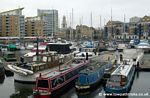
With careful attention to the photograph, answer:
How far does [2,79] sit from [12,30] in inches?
3992

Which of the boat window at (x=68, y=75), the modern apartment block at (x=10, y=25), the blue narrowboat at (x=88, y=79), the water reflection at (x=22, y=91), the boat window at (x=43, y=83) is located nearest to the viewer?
the boat window at (x=43, y=83)

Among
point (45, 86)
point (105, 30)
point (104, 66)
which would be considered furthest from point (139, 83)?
point (105, 30)

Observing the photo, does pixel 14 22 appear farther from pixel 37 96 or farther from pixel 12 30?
pixel 37 96

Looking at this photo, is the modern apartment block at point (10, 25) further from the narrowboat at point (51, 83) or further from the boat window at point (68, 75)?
the narrowboat at point (51, 83)

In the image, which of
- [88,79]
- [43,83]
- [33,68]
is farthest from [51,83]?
[33,68]

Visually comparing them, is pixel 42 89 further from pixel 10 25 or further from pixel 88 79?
pixel 10 25

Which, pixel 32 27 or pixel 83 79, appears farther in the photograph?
pixel 32 27

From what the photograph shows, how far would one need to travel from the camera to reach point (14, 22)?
136250 mm

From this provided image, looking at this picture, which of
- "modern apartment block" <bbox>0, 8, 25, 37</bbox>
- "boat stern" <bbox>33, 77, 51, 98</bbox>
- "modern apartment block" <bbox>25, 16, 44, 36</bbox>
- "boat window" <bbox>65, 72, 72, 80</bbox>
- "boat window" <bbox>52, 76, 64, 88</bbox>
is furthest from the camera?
"modern apartment block" <bbox>25, 16, 44, 36</bbox>

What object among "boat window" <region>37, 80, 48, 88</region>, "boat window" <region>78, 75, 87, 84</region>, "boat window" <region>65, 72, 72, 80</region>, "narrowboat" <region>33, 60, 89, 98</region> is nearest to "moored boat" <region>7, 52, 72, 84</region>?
"boat window" <region>65, 72, 72, 80</region>

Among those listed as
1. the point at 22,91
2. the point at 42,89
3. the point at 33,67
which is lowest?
the point at 22,91

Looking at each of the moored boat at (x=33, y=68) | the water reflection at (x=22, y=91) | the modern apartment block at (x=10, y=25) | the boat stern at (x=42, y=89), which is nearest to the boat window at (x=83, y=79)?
the boat stern at (x=42, y=89)

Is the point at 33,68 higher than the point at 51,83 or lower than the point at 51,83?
higher

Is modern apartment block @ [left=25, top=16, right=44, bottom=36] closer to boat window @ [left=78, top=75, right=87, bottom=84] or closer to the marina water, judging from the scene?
the marina water
